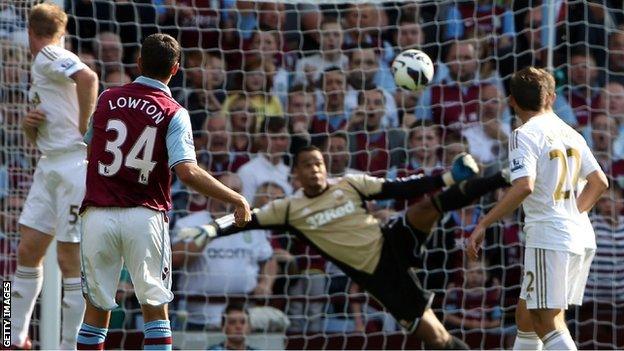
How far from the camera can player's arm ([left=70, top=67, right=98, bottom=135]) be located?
664 cm

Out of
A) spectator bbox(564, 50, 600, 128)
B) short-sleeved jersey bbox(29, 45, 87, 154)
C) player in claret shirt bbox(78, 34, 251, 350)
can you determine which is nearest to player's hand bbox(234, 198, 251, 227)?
player in claret shirt bbox(78, 34, 251, 350)

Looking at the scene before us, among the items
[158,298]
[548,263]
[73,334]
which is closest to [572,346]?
[548,263]

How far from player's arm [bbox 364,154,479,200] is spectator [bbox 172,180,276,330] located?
1.35m

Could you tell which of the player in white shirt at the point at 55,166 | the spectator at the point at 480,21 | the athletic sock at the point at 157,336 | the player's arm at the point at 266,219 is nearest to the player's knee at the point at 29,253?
the player in white shirt at the point at 55,166

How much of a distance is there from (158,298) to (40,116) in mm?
1737

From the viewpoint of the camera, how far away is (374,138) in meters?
9.62

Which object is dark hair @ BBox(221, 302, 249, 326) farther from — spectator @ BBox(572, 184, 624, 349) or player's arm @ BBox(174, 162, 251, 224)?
player's arm @ BBox(174, 162, 251, 224)

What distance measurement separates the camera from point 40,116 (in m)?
6.82

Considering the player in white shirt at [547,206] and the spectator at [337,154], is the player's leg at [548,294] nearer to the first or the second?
the player in white shirt at [547,206]

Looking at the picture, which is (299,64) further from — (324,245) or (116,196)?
(116,196)

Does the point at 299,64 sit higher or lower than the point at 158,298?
higher

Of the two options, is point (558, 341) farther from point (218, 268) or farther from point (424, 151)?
A: point (218, 268)

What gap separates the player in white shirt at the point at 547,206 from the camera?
5.90 meters

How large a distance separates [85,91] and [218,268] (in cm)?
304
